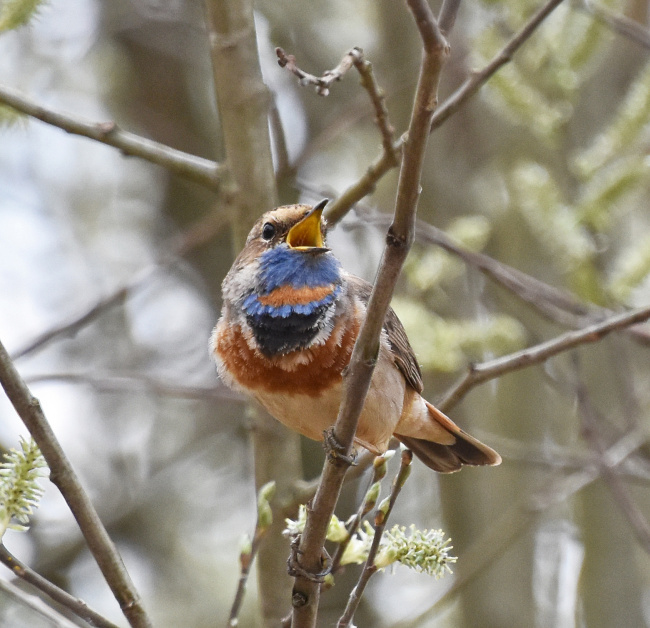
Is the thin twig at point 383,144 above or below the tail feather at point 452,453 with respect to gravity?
above

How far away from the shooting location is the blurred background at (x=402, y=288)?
15.9 feet

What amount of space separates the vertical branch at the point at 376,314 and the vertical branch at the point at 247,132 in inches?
63.2

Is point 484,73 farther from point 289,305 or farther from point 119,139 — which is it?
point 119,139

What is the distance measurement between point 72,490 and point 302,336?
125cm

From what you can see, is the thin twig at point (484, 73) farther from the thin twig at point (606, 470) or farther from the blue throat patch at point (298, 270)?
the thin twig at point (606, 470)

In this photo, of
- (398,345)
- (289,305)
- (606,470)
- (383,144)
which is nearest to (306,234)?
(289,305)

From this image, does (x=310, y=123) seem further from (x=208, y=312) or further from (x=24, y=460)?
(x=24, y=460)

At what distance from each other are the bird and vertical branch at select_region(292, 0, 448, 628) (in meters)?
0.75

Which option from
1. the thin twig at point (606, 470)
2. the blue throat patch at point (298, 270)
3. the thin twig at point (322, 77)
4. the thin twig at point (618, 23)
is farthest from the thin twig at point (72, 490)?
the thin twig at point (618, 23)

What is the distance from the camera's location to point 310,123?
7.86m

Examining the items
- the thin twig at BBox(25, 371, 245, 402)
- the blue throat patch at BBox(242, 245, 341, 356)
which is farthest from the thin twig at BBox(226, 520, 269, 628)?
the thin twig at BBox(25, 371, 245, 402)

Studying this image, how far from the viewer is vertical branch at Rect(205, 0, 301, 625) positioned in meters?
4.45

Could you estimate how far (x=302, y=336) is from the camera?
11.6ft

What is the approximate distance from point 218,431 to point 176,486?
0.63m
